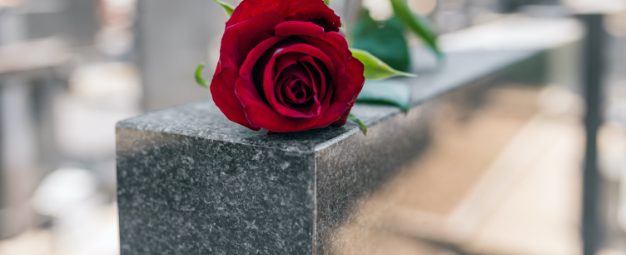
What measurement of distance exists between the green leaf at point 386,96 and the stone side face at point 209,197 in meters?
0.21

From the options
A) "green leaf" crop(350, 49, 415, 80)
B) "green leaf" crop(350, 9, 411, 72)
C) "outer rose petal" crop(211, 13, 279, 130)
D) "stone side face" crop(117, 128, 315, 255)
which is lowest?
"stone side face" crop(117, 128, 315, 255)

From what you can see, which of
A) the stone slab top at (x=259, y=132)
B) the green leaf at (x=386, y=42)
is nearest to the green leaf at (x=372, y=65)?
the stone slab top at (x=259, y=132)

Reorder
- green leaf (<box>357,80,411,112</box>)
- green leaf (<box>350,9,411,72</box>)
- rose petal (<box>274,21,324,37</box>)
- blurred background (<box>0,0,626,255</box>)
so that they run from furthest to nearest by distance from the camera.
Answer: blurred background (<box>0,0,626,255</box>) → green leaf (<box>350,9,411,72</box>) → green leaf (<box>357,80,411,112</box>) → rose petal (<box>274,21,324,37</box>)

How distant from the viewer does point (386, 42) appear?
78cm

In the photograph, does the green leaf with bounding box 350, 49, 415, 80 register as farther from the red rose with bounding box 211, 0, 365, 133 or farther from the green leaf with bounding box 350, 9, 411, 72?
the green leaf with bounding box 350, 9, 411, 72

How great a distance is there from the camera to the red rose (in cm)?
46

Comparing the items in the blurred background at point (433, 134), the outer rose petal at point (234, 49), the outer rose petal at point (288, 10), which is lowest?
the blurred background at point (433, 134)

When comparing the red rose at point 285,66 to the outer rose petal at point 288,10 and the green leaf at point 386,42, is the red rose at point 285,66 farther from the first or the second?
the green leaf at point 386,42

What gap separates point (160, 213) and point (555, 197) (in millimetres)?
1333

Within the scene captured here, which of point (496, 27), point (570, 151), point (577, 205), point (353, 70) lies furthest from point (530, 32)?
point (353, 70)

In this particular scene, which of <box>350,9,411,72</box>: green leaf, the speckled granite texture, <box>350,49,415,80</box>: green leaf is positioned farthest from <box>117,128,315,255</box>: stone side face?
<box>350,9,411,72</box>: green leaf

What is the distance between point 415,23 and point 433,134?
147 mm

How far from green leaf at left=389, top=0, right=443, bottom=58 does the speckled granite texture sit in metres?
0.22

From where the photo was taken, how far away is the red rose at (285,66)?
46 cm
